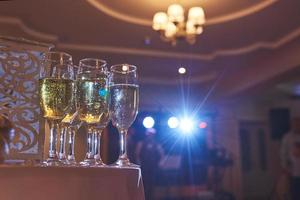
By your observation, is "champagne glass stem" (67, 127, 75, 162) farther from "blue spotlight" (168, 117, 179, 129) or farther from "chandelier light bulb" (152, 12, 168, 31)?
"blue spotlight" (168, 117, 179, 129)

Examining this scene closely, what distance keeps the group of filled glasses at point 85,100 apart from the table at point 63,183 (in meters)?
0.06

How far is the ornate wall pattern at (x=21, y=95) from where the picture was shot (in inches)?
28.9

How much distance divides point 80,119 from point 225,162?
611 cm

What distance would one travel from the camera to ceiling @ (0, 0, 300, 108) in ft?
10.2

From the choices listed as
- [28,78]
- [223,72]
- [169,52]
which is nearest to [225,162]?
[223,72]

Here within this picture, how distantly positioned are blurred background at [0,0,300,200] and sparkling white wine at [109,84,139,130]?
0.66 feet

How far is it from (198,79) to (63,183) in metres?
5.52

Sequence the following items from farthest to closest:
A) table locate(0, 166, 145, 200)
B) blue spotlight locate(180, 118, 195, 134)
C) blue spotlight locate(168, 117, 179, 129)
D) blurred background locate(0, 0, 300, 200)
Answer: blue spotlight locate(180, 118, 195, 134)
blue spotlight locate(168, 117, 179, 129)
blurred background locate(0, 0, 300, 200)
table locate(0, 166, 145, 200)

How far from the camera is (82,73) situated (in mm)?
631

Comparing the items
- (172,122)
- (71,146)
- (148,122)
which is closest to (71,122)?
(71,146)

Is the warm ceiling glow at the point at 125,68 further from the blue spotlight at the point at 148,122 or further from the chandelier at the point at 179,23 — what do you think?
the blue spotlight at the point at 148,122

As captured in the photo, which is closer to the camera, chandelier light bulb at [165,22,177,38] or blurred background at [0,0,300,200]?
chandelier light bulb at [165,22,177,38]

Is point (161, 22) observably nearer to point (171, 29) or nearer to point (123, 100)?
point (171, 29)

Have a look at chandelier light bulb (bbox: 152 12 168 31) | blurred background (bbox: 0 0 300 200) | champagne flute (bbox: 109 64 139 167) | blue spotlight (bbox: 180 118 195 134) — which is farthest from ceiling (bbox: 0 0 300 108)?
champagne flute (bbox: 109 64 139 167)
